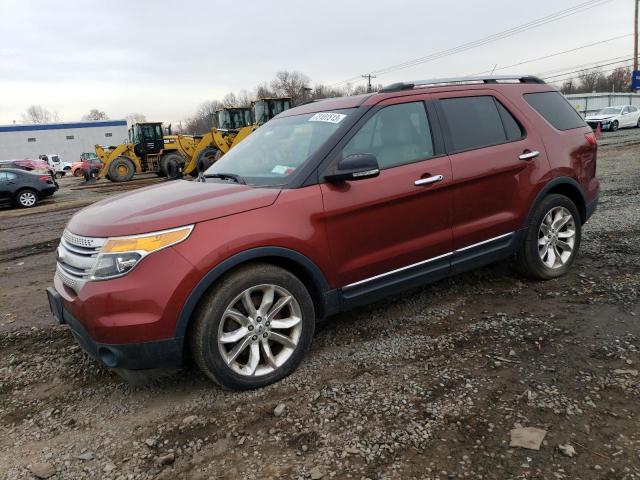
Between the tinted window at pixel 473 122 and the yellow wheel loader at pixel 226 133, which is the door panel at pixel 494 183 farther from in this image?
the yellow wheel loader at pixel 226 133

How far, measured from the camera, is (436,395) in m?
2.87

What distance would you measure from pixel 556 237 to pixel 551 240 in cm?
8

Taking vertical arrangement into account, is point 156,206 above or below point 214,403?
above

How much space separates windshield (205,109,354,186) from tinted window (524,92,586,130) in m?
2.06

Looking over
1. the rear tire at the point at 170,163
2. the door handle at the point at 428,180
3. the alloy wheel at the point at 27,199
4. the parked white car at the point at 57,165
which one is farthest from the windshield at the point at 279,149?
the parked white car at the point at 57,165

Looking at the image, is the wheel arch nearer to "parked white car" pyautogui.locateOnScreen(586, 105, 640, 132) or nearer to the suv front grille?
the suv front grille

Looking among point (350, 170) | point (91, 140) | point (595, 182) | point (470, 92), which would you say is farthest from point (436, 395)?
point (91, 140)

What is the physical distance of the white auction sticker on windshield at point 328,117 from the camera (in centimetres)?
352

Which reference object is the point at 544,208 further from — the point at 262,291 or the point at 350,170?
the point at 262,291

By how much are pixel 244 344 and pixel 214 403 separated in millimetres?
407

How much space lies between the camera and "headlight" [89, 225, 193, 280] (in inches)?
106

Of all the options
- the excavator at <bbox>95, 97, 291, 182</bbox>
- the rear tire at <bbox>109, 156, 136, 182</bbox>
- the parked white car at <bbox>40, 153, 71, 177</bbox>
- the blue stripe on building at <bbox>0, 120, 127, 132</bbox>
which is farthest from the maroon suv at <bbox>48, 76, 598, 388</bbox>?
the blue stripe on building at <bbox>0, 120, 127, 132</bbox>

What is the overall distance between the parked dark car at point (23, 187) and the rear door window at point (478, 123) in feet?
52.8

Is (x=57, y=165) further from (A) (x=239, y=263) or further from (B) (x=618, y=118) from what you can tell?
(A) (x=239, y=263)
